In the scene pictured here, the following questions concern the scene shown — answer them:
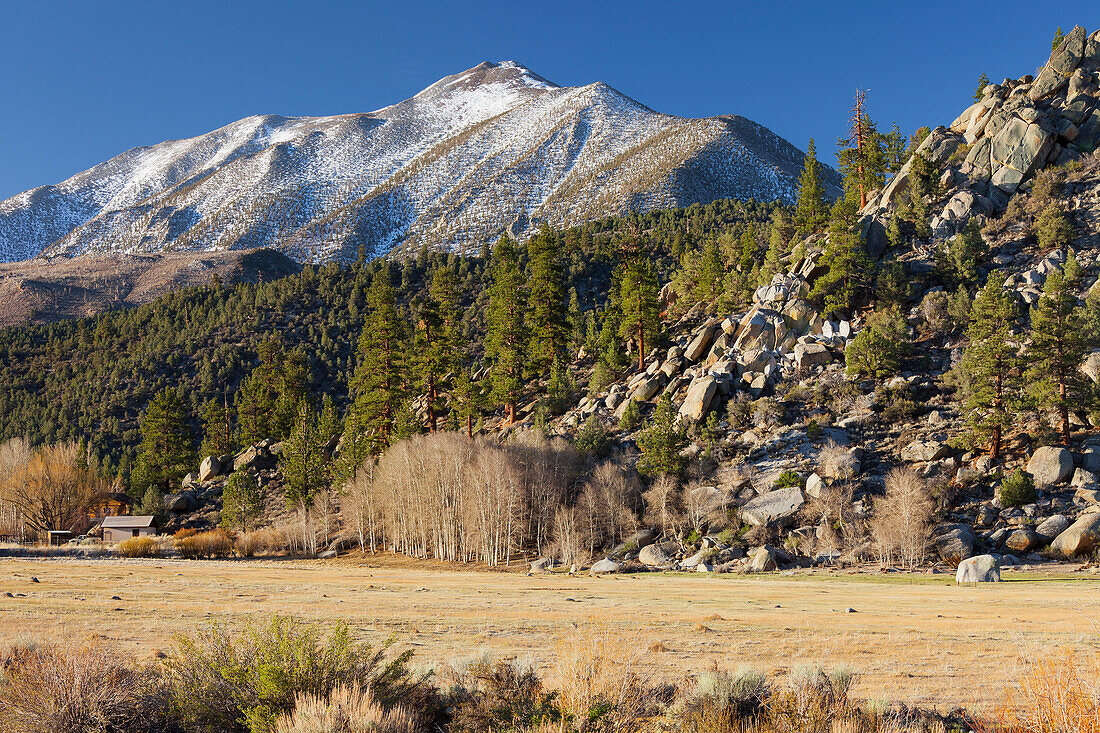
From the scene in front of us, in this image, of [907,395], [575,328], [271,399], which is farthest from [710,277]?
[271,399]

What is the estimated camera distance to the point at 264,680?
8266 mm

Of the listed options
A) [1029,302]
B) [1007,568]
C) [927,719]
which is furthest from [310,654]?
[1029,302]

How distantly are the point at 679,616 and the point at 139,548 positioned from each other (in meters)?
56.0

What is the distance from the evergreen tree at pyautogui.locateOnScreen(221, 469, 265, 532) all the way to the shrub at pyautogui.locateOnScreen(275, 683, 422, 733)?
215ft

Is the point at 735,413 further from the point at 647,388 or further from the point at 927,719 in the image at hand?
the point at 927,719

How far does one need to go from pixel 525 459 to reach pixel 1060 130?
68.5 meters

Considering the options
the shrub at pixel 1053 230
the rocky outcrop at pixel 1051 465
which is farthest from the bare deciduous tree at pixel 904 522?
the shrub at pixel 1053 230

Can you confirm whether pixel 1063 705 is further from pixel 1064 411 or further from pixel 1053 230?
pixel 1053 230

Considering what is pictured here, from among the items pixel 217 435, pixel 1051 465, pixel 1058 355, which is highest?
pixel 1058 355

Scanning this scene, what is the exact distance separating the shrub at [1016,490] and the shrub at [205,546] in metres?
64.1

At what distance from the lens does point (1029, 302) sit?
52.9m

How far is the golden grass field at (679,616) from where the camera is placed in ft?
44.2

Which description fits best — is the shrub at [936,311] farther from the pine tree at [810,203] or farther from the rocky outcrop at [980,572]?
the rocky outcrop at [980,572]

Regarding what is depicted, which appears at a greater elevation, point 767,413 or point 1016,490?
point 767,413
